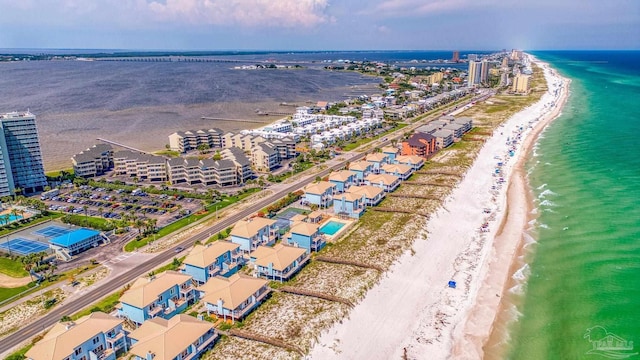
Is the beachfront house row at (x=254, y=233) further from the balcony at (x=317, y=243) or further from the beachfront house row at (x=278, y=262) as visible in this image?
the balcony at (x=317, y=243)

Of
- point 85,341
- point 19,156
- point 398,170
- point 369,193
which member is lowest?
point 85,341

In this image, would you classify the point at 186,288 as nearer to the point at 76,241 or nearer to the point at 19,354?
the point at 19,354

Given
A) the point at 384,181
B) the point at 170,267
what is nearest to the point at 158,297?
the point at 170,267

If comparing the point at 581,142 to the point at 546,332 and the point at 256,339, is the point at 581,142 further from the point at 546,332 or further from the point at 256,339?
the point at 256,339

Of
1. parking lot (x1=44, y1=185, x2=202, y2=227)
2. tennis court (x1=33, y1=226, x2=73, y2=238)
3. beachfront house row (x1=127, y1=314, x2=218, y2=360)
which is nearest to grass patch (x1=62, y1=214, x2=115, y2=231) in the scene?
parking lot (x1=44, y1=185, x2=202, y2=227)

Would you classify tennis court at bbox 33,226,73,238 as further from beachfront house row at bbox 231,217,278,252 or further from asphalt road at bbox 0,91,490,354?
beachfront house row at bbox 231,217,278,252
